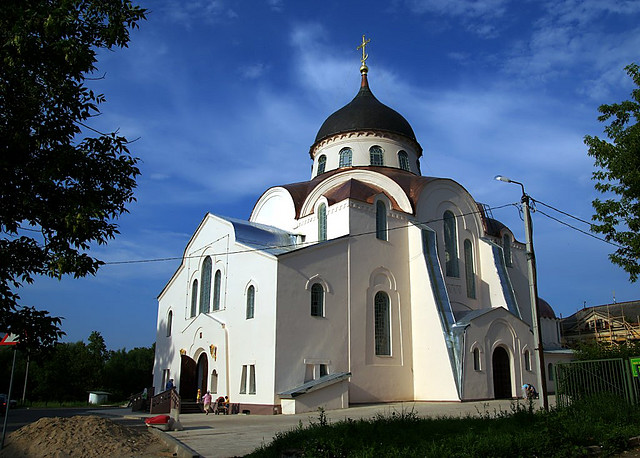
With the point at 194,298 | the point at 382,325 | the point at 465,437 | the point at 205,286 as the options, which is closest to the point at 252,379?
the point at 382,325

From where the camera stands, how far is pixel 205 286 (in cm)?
2553

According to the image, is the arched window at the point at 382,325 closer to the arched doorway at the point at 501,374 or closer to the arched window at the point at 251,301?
the arched doorway at the point at 501,374

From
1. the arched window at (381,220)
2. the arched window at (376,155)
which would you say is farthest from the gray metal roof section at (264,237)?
the arched window at (376,155)

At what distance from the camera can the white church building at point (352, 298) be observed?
2039 centimetres

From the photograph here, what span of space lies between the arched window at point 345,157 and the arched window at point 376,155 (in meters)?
1.16

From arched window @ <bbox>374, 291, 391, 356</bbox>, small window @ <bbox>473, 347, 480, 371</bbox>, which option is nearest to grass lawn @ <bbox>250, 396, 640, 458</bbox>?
small window @ <bbox>473, 347, 480, 371</bbox>

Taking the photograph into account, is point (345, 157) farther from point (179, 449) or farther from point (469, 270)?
point (179, 449)

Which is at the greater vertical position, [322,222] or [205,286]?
[322,222]

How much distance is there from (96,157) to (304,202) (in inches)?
747

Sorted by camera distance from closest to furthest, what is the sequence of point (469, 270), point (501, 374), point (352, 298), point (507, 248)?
point (352, 298)
point (501, 374)
point (469, 270)
point (507, 248)

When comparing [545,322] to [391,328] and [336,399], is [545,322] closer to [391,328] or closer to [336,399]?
[391,328]

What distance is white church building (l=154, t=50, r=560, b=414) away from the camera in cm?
2039

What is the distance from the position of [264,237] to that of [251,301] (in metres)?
3.75

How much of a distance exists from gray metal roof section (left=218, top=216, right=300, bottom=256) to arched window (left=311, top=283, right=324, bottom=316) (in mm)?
2532
